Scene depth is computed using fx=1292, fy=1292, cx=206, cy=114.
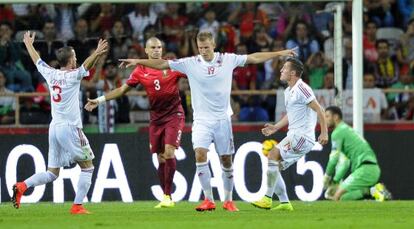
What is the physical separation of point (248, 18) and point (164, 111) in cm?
743

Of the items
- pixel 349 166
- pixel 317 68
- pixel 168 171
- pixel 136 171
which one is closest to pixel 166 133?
pixel 168 171

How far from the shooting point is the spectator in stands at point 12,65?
23.6 metres

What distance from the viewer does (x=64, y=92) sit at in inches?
642

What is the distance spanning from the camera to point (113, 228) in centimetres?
1329

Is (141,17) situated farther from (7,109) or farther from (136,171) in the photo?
(136,171)

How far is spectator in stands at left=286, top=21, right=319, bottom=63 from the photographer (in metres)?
24.9

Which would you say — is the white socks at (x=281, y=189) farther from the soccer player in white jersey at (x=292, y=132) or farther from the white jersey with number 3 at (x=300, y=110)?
the white jersey with number 3 at (x=300, y=110)

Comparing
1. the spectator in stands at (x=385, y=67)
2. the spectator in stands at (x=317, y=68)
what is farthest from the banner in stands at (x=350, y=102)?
the spectator in stands at (x=385, y=67)

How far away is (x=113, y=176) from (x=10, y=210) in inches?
190

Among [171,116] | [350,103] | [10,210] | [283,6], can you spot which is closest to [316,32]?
[283,6]

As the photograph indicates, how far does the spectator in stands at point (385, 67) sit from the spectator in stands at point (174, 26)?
12.7ft

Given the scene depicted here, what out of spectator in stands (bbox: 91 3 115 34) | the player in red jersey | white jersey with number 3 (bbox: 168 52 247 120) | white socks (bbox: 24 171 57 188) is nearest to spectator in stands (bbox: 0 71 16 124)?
spectator in stands (bbox: 91 3 115 34)

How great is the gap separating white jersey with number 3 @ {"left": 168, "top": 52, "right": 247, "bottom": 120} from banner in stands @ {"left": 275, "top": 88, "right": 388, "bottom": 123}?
6.78 meters

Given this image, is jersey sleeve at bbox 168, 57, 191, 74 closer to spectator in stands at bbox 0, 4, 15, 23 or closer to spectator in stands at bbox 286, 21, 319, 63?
spectator in stands at bbox 286, 21, 319, 63
